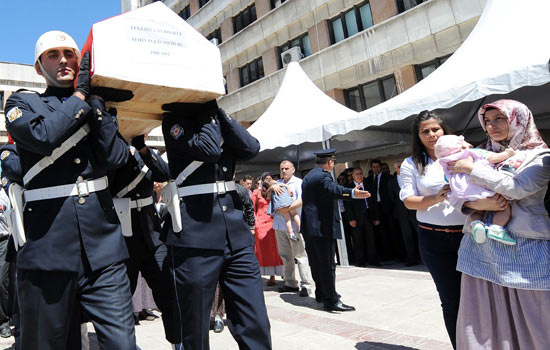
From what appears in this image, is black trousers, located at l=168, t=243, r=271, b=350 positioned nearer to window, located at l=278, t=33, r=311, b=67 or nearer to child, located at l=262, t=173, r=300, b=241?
child, located at l=262, t=173, r=300, b=241

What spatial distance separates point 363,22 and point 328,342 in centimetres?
1482

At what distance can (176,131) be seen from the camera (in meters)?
2.65

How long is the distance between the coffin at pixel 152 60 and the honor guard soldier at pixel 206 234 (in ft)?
0.70

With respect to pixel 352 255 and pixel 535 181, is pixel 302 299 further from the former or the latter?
pixel 535 181

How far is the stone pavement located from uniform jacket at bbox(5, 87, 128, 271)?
2.19 metres

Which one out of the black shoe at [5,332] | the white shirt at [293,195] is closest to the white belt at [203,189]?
the white shirt at [293,195]

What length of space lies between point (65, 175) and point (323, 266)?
139 inches

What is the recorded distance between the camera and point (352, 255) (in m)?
9.12

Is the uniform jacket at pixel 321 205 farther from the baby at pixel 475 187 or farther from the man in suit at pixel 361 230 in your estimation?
the man in suit at pixel 361 230

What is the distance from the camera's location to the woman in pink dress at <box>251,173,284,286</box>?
276 inches

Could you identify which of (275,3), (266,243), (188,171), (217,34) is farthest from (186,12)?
(188,171)

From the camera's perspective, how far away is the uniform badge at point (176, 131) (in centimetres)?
263

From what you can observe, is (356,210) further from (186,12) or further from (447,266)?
(186,12)

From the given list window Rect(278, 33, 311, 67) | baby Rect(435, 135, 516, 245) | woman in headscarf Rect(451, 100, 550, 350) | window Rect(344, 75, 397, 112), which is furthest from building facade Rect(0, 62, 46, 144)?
woman in headscarf Rect(451, 100, 550, 350)
